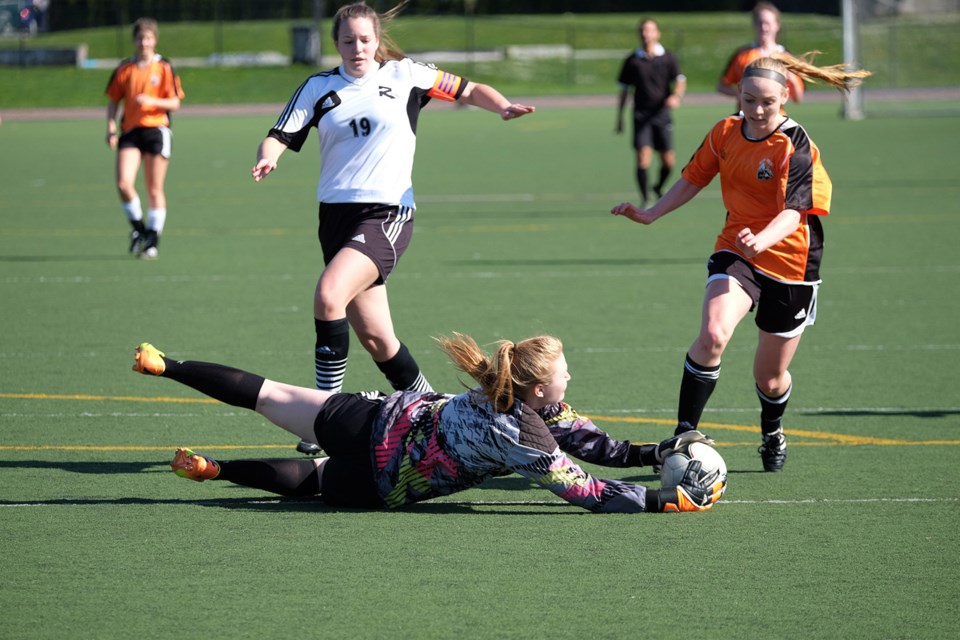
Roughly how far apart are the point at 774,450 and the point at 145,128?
8.57 m

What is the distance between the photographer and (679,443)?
5668 millimetres

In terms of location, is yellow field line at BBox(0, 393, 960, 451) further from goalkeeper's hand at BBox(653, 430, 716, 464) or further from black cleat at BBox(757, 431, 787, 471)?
goalkeeper's hand at BBox(653, 430, 716, 464)

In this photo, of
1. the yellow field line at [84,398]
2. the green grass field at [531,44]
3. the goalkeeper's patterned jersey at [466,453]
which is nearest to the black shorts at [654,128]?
the yellow field line at [84,398]

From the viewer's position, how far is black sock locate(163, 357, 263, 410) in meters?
5.66

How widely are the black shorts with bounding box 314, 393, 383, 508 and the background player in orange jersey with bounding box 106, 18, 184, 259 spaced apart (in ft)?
26.4

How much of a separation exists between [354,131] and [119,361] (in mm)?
2994

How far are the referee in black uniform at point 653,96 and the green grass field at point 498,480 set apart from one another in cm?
89

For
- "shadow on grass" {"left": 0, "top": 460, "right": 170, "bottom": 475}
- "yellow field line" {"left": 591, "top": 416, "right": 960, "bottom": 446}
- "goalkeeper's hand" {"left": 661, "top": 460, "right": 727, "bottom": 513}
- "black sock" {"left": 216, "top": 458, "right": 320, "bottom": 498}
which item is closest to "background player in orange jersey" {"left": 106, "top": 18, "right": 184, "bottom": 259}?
"shadow on grass" {"left": 0, "top": 460, "right": 170, "bottom": 475}

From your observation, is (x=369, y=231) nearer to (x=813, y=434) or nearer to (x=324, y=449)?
(x=324, y=449)

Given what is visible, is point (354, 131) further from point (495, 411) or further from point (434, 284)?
point (434, 284)

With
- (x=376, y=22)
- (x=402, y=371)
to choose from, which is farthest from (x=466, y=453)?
(x=376, y=22)

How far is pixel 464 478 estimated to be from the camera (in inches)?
212

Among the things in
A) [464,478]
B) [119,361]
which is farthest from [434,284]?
[464,478]

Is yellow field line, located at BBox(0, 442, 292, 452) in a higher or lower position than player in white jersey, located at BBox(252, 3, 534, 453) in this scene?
lower
